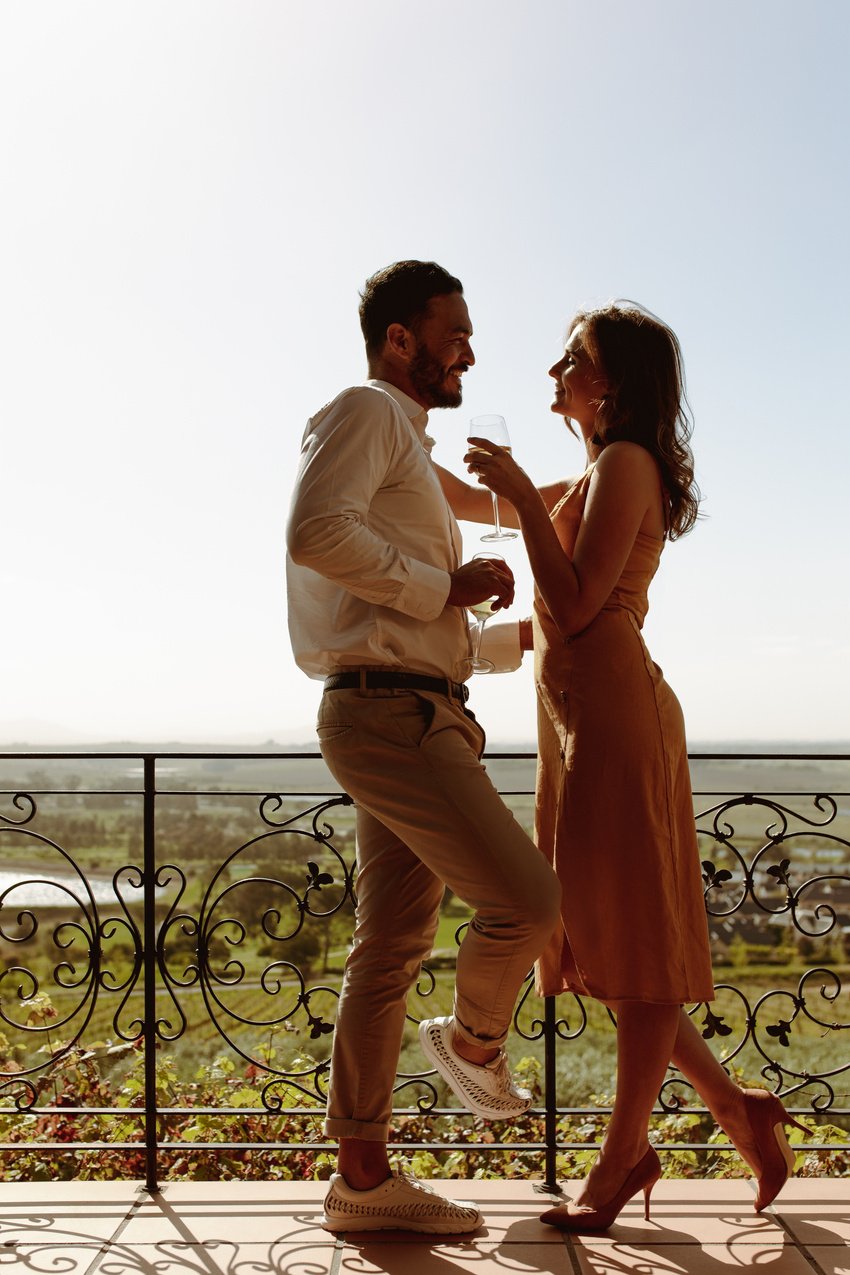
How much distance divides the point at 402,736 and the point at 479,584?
Answer: 0.37 metres

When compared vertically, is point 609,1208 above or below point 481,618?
below

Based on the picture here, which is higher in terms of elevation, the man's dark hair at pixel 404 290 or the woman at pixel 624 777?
the man's dark hair at pixel 404 290

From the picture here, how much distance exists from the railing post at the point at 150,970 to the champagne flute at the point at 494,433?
1140mm

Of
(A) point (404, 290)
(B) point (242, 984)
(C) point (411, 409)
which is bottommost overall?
(B) point (242, 984)

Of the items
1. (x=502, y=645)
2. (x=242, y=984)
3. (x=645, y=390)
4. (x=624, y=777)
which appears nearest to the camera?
(x=624, y=777)

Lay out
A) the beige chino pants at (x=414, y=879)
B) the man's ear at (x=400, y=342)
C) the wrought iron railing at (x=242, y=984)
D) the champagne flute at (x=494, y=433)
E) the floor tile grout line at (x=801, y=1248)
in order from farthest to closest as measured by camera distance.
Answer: the wrought iron railing at (x=242, y=984), the man's ear at (x=400, y=342), the champagne flute at (x=494, y=433), the floor tile grout line at (x=801, y=1248), the beige chino pants at (x=414, y=879)

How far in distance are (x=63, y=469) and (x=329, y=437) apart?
155ft

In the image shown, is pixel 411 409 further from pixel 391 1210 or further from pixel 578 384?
pixel 391 1210

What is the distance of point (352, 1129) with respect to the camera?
7.94 feet

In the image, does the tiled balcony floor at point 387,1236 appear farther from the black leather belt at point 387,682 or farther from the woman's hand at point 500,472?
the woman's hand at point 500,472

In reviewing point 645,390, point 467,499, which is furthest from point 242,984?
point 645,390

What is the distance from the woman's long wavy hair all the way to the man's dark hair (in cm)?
37

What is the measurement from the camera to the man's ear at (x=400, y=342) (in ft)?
8.37

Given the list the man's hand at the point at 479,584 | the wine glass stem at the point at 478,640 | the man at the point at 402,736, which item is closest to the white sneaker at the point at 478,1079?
the man at the point at 402,736
